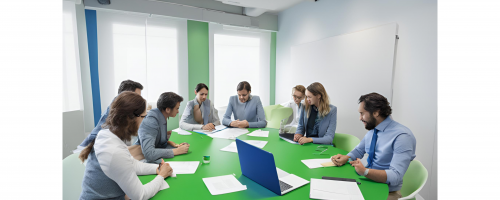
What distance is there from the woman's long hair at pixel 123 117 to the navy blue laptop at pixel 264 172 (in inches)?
26.4

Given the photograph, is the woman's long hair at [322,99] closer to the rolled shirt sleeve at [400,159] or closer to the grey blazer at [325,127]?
the grey blazer at [325,127]

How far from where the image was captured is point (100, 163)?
1.21m

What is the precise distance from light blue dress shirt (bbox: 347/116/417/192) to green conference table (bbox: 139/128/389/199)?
147 millimetres

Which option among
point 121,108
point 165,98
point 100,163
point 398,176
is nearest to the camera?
point 100,163

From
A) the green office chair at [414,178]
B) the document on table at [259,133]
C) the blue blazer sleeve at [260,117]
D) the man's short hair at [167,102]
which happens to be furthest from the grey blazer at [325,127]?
the man's short hair at [167,102]

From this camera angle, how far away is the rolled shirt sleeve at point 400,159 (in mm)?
1515

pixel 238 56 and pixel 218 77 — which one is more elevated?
pixel 238 56

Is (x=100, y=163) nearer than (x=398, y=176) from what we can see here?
Yes

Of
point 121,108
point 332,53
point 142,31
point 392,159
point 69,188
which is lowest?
point 69,188

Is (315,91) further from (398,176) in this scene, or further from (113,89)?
(113,89)

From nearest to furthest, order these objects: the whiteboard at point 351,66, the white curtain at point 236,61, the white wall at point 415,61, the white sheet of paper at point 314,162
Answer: the white sheet of paper at point 314,162, the white wall at point 415,61, the whiteboard at point 351,66, the white curtain at point 236,61

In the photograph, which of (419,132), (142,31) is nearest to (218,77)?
(142,31)

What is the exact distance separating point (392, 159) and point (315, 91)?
1140mm

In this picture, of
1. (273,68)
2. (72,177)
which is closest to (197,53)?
(273,68)
